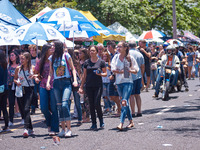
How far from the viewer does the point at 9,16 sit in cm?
1464

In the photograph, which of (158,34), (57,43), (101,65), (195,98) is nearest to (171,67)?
(195,98)

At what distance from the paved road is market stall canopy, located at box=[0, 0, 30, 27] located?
162 inches

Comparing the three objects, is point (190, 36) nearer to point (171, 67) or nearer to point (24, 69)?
point (171, 67)

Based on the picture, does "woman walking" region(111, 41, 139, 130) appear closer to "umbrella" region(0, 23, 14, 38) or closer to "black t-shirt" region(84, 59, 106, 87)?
"black t-shirt" region(84, 59, 106, 87)

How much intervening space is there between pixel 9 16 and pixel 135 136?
7930 millimetres

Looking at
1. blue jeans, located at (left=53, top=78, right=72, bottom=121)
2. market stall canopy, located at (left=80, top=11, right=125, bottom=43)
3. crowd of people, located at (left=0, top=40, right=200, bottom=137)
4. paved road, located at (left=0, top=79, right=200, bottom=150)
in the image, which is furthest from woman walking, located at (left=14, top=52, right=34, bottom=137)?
market stall canopy, located at (left=80, top=11, right=125, bottom=43)

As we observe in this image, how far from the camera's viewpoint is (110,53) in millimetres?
12070

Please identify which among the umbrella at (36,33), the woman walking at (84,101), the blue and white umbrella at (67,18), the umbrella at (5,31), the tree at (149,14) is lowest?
the woman walking at (84,101)

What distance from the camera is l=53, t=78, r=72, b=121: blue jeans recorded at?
8.38 meters

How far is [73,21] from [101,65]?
468cm

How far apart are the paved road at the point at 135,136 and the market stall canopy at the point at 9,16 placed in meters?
4.12

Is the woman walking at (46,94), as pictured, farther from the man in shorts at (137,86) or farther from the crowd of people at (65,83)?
the man in shorts at (137,86)

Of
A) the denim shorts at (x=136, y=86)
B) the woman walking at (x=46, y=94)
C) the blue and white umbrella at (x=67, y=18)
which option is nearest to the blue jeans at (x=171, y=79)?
the blue and white umbrella at (x=67, y=18)

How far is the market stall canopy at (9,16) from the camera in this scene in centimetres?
1441
